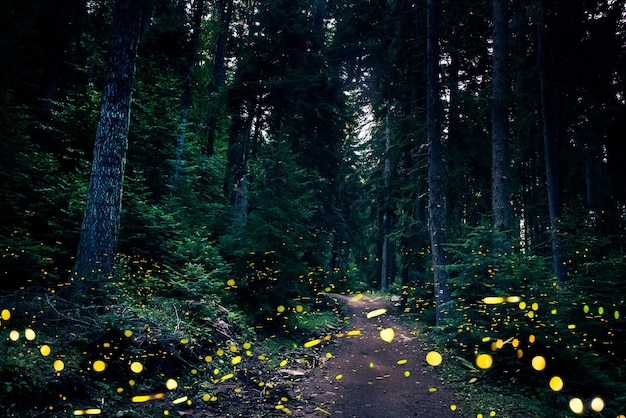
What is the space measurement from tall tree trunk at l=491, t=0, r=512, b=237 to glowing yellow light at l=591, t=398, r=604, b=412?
5067mm

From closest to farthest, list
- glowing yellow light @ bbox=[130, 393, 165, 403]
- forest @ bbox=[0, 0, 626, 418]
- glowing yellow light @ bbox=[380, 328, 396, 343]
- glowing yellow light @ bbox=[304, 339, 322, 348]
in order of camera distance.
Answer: glowing yellow light @ bbox=[130, 393, 165, 403] → forest @ bbox=[0, 0, 626, 418] → glowing yellow light @ bbox=[304, 339, 322, 348] → glowing yellow light @ bbox=[380, 328, 396, 343]

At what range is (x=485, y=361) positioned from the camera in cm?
722

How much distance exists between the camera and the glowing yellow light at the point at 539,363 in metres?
6.44

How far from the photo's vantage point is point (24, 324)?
4898mm

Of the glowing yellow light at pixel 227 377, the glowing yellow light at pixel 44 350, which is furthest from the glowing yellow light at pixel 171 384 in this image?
the glowing yellow light at pixel 44 350

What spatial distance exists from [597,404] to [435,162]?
7.76 m

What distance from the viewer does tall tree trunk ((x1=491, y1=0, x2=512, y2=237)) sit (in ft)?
32.7

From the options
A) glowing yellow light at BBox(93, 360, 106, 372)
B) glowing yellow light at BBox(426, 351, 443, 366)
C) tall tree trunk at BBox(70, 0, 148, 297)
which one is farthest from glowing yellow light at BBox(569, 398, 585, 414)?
tall tree trunk at BBox(70, 0, 148, 297)

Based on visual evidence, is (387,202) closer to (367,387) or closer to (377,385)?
(377,385)

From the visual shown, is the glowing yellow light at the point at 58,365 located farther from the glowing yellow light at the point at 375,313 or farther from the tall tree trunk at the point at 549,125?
the tall tree trunk at the point at 549,125

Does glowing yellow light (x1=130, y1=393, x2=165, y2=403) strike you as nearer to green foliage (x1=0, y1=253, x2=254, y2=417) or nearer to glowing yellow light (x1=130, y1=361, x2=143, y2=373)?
green foliage (x1=0, y1=253, x2=254, y2=417)

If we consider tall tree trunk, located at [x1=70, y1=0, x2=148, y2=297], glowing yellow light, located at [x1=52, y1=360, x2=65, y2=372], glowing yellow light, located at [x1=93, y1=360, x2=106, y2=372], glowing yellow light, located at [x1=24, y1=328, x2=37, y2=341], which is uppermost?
tall tree trunk, located at [x1=70, y1=0, x2=148, y2=297]

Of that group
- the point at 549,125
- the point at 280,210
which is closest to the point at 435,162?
the point at 280,210

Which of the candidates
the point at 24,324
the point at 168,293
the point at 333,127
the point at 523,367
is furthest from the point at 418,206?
the point at 24,324
